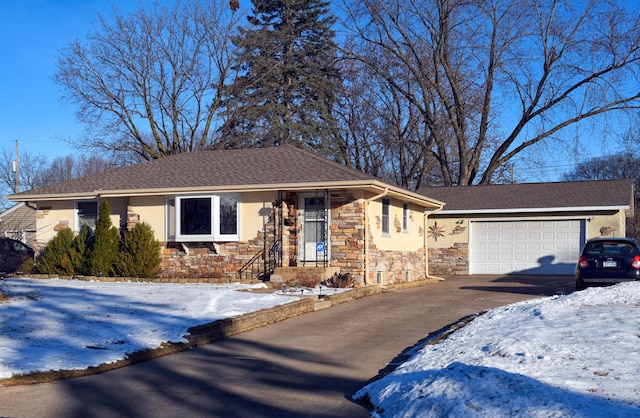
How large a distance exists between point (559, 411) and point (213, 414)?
329 centimetres

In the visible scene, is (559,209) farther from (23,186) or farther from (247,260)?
(23,186)

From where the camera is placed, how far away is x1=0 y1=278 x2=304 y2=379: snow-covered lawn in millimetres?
9180

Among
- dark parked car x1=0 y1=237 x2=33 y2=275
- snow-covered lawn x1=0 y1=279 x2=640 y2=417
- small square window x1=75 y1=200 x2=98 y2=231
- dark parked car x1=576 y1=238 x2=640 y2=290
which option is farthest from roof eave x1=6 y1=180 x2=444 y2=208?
dark parked car x1=576 y1=238 x2=640 y2=290

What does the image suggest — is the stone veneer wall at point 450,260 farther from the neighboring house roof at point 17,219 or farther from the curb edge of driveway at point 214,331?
the neighboring house roof at point 17,219

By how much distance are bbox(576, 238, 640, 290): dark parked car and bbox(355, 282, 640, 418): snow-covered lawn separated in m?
5.22

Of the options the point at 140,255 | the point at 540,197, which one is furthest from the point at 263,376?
the point at 540,197

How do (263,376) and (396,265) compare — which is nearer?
(263,376)

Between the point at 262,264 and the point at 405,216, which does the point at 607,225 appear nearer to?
the point at 405,216

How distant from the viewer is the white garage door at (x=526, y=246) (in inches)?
1014

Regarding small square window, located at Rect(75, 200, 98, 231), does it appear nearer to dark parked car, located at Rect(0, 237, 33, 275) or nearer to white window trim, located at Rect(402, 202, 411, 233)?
dark parked car, located at Rect(0, 237, 33, 275)

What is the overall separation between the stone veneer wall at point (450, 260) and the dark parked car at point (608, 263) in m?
11.3

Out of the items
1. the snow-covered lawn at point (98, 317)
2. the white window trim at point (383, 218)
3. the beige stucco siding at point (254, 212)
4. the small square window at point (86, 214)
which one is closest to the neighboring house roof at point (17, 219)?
the small square window at point (86, 214)

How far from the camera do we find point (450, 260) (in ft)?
90.5

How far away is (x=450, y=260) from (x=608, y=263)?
1213 centimetres
